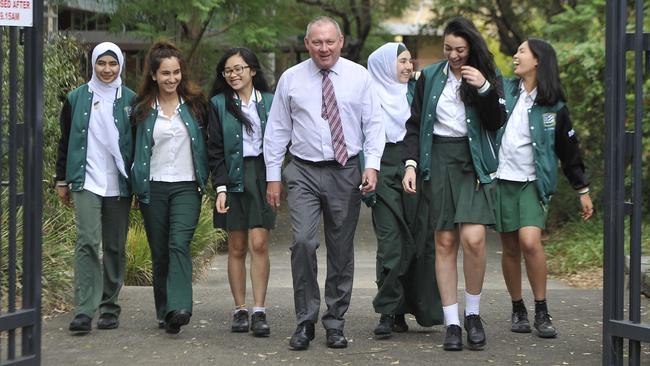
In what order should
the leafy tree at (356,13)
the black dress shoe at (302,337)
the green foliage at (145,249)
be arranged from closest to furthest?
1. the black dress shoe at (302,337)
2. the green foliage at (145,249)
3. the leafy tree at (356,13)

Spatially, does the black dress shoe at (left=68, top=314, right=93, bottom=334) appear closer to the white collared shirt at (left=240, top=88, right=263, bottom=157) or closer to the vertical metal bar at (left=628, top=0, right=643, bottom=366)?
the white collared shirt at (left=240, top=88, right=263, bottom=157)

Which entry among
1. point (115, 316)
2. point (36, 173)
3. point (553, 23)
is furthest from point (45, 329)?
point (553, 23)

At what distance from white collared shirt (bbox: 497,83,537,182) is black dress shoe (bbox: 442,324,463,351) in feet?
3.74

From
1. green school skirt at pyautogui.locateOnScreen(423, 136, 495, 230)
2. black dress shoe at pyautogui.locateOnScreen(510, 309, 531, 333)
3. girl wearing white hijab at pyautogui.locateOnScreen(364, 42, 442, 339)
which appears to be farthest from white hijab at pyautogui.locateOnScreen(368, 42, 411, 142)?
black dress shoe at pyautogui.locateOnScreen(510, 309, 531, 333)

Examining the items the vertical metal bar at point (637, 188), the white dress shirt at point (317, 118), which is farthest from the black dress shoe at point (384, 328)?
the vertical metal bar at point (637, 188)

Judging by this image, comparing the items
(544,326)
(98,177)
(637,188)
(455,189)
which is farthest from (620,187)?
(98,177)

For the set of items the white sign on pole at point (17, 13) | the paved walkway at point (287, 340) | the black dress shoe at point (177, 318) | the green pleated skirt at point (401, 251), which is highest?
the white sign on pole at point (17, 13)

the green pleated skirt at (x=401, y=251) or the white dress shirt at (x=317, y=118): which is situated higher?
the white dress shirt at (x=317, y=118)

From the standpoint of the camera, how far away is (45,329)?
26.2 feet

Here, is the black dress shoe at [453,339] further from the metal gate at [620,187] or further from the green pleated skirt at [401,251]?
the metal gate at [620,187]

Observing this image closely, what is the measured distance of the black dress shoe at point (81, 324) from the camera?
25.4 feet

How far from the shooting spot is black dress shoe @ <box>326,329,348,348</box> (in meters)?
7.34

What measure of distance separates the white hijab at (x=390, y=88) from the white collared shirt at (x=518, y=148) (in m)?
0.67

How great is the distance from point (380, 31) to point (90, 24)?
739 cm
